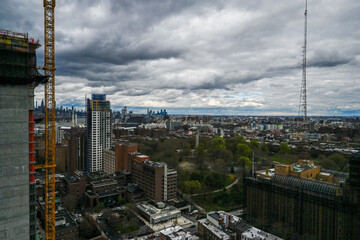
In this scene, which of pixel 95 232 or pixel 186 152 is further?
pixel 186 152

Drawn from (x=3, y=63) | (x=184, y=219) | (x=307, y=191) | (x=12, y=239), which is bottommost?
(x=184, y=219)

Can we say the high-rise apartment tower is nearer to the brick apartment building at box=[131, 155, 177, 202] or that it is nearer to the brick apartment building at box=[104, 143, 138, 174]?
the brick apartment building at box=[104, 143, 138, 174]

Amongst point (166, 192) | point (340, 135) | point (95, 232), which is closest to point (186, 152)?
point (166, 192)

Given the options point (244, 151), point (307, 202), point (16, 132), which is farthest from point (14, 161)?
point (244, 151)

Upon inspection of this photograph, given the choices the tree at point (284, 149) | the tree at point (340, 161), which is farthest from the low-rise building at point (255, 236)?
the tree at point (284, 149)

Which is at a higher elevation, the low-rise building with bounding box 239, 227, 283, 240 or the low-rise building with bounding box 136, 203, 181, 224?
the low-rise building with bounding box 239, 227, 283, 240

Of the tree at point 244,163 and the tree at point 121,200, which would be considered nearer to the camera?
the tree at point 121,200

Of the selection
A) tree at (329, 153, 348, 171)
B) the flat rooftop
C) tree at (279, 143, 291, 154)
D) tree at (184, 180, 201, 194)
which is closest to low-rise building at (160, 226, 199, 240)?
the flat rooftop

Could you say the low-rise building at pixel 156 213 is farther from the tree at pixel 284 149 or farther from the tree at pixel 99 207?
the tree at pixel 284 149

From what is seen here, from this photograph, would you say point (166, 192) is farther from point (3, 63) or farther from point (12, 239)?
point (3, 63)
